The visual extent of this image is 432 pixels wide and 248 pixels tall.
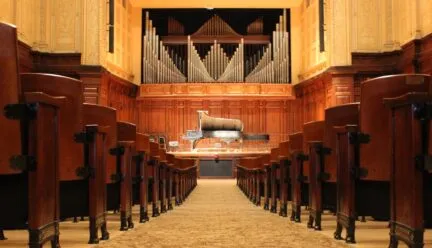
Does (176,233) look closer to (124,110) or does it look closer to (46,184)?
(46,184)

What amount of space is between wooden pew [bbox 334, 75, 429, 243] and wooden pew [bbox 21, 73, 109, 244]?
154 centimetres

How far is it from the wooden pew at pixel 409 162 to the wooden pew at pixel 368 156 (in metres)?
Answer: 0.35

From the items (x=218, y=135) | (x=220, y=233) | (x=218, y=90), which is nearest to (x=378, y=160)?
(x=220, y=233)

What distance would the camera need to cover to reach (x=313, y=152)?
14.6 ft

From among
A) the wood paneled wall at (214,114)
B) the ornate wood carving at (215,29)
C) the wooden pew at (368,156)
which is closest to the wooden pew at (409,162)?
the wooden pew at (368,156)

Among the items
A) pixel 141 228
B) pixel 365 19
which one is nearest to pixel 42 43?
pixel 365 19

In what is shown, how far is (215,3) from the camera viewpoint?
16.8 meters

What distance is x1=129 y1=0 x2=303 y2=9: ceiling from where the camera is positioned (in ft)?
54.6

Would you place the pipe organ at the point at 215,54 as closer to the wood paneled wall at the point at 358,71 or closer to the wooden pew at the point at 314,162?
the wood paneled wall at the point at 358,71

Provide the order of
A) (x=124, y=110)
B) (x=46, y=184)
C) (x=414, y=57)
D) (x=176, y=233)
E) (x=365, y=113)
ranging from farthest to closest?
1. (x=124, y=110)
2. (x=414, y=57)
3. (x=176, y=233)
4. (x=365, y=113)
5. (x=46, y=184)

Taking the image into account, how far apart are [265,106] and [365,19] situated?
5.19m

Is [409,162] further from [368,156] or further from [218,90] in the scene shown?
[218,90]

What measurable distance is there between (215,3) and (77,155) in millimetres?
13771

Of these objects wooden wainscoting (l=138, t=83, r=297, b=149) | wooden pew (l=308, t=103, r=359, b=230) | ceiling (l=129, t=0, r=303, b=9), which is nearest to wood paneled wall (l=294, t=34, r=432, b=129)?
wooden wainscoting (l=138, t=83, r=297, b=149)
